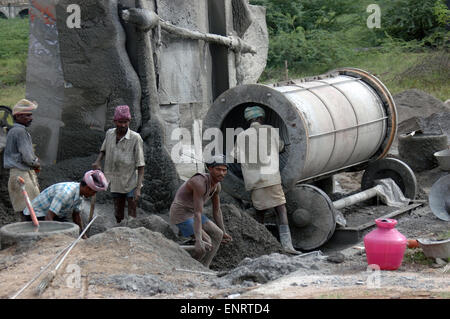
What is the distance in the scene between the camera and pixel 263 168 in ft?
30.2

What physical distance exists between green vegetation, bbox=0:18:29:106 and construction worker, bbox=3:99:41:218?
7.78 m

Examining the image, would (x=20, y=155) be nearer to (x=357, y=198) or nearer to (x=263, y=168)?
(x=263, y=168)

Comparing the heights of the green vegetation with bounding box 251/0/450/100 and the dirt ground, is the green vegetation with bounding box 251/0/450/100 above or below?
above

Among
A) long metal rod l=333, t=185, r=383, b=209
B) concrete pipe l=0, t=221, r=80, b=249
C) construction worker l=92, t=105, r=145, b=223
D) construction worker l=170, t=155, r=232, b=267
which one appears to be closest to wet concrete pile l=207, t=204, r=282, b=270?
construction worker l=170, t=155, r=232, b=267

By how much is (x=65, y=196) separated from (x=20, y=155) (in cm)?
99

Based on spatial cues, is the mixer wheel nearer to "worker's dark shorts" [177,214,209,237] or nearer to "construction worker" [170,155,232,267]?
"construction worker" [170,155,232,267]

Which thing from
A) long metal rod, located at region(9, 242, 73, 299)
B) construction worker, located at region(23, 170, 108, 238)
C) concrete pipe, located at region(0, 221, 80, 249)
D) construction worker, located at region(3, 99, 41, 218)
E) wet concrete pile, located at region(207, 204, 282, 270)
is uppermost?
A: construction worker, located at region(3, 99, 41, 218)

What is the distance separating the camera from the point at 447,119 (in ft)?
50.5

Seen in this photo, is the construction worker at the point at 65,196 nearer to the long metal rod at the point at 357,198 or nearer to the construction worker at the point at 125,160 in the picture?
the construction worker at the point at 125,160

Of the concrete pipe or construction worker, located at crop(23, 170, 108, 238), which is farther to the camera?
construction worker, located at crop(23, 170, 108, 238)

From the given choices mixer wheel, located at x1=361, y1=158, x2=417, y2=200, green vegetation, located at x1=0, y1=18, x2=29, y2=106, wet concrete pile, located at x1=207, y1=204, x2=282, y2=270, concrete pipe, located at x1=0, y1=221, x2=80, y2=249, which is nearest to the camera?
concrete pipe, located at x1=0, y1=221, x2=80, y2=249

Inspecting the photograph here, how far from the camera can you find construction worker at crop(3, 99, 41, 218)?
791cm

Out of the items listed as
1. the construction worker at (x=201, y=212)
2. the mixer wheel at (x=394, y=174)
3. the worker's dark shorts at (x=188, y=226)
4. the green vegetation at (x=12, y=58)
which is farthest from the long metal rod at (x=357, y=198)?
the green vegetation at (x=12, y=58)

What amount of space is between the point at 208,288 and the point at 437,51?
56.0ft
